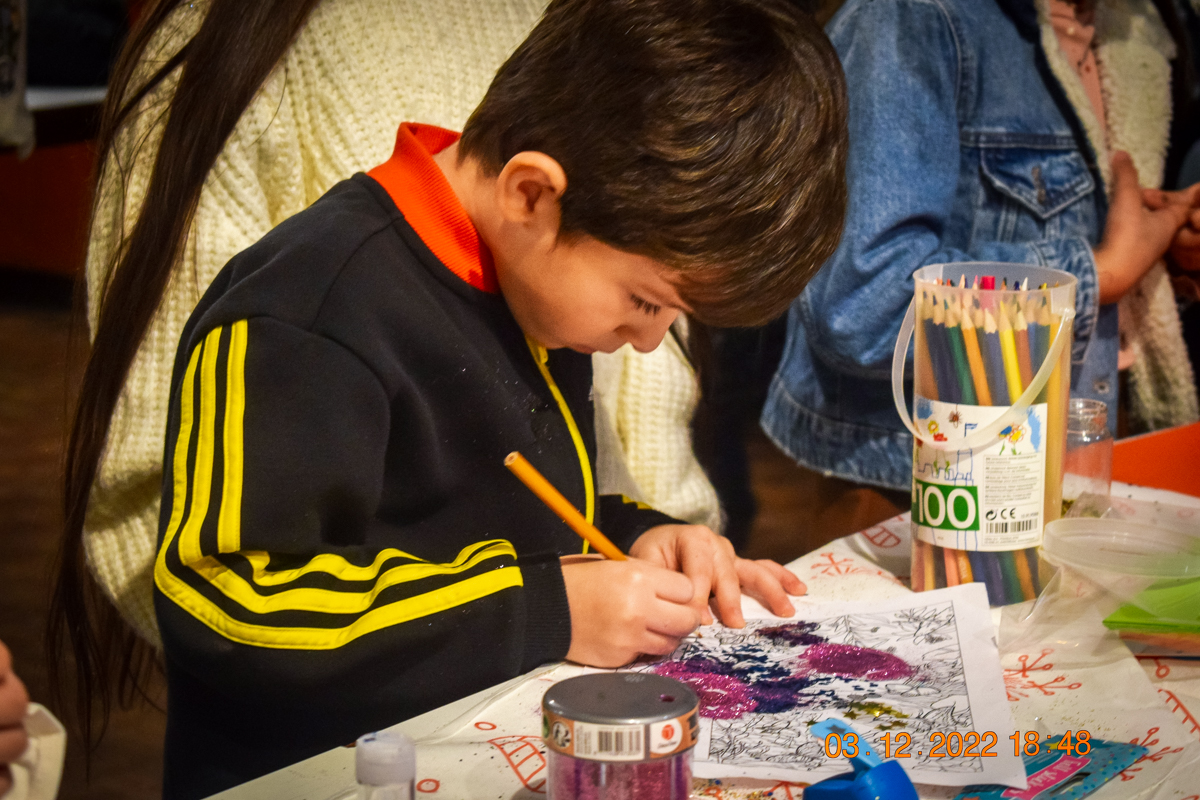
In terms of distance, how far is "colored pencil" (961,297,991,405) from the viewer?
0.77m

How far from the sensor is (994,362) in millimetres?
772

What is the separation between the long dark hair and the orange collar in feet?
0.60

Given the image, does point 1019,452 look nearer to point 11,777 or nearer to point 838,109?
point 838,109

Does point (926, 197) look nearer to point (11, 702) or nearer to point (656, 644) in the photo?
point (656, 644)

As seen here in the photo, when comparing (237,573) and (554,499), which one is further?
(554,499)

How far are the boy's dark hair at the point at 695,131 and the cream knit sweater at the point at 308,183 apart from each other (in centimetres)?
28

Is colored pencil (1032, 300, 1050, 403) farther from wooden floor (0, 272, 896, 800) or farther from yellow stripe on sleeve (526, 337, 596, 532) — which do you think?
wooden floor (0, 272, 896, 800)

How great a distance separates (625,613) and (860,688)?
151 mm

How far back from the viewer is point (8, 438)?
304 centimetres

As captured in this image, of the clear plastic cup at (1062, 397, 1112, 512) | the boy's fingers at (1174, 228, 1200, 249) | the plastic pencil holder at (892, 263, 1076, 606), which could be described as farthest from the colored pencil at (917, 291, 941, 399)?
the boy's fingers at (1174, 228, 1200, 249)

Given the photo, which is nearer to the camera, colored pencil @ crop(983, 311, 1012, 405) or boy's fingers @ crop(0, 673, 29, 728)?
boy's fingers @ crop(0, 673, 29, 728)

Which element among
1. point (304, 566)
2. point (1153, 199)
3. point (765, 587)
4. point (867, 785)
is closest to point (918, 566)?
point (765, 587)

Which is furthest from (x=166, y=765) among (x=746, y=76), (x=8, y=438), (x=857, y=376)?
(x=8, y=438)

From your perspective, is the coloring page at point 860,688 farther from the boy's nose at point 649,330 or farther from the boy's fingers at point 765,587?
the boy's nose at point 649,330
